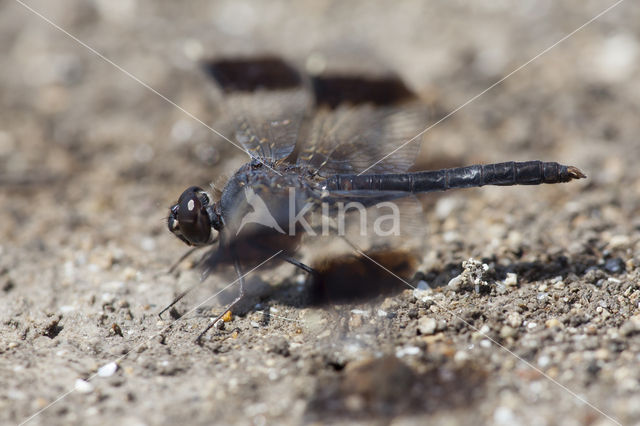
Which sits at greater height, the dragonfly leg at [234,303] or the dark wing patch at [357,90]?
the dark wing patch at [357,90]

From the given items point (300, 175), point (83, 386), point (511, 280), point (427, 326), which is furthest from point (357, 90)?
point (83, 386)

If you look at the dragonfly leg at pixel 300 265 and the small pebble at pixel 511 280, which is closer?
the small pebble at pixel 511 280

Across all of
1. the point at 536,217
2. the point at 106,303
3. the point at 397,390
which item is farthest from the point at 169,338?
the point at 536,217

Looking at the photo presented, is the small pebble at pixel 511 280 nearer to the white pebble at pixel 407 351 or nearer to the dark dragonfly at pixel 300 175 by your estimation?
the dark dragonfly at pixel 300 175

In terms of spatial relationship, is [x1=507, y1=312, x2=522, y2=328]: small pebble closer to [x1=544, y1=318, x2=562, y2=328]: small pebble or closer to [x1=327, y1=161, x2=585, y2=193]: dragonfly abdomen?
A: [x1=544, y1=318, x2=562, y2=328]: small pebble

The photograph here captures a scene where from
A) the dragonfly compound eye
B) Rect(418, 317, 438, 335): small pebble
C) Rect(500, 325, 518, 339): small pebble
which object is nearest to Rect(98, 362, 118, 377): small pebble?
the dragonfly compound eye

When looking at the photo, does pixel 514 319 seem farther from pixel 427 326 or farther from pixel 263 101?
pixel 263 101

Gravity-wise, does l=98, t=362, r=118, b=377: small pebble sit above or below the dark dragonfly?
below

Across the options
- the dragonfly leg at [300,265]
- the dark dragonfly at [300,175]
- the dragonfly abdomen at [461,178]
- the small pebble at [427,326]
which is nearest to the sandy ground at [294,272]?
the small pebble at [427,326]
